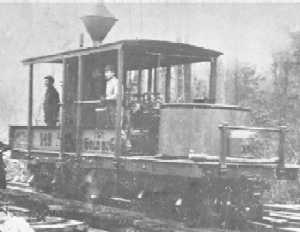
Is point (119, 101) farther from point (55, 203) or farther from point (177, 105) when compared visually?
point (55, 203)

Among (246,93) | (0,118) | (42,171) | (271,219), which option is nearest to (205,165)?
(271,219)

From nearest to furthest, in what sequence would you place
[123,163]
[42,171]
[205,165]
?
[205,165] < [123,163] < [42,171]

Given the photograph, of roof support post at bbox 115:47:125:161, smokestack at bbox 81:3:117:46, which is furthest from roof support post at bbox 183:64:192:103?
smokestack at bbox 81:3:117:46

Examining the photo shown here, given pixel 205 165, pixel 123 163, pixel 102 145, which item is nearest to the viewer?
pixel 205 165

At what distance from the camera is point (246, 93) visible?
22141 mm

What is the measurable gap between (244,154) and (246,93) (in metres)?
13.1

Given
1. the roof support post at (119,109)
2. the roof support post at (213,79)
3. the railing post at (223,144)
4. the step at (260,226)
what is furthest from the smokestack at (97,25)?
the step at (260,226)

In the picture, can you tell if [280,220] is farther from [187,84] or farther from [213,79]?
[187,84]

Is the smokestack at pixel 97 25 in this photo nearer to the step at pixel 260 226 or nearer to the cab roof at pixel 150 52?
the cab roof at pixel 150 52

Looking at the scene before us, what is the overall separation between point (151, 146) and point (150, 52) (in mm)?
1799

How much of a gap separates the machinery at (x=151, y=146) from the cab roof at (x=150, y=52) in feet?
0.07

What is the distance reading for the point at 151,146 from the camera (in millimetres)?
10680

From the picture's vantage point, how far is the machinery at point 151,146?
9.03 m

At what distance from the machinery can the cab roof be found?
2cm
